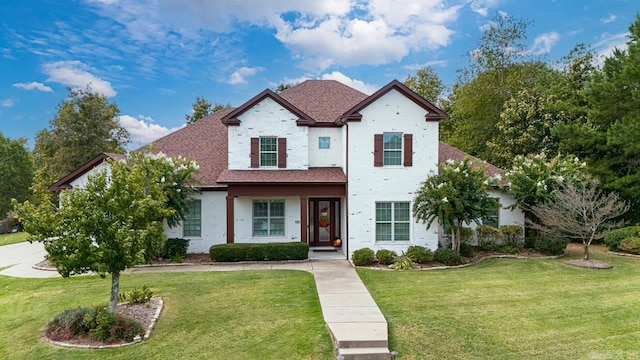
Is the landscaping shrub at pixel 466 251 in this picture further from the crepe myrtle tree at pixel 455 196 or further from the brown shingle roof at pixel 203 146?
the brown shingle roof at pixel 203 146

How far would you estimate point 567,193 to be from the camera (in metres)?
14.3

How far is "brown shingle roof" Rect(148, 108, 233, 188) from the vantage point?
17.6 meters

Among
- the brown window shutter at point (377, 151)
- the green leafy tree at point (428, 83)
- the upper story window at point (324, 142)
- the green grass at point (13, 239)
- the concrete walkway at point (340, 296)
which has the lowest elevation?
the green grass at point (13, 239)

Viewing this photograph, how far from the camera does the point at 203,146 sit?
19125 mm

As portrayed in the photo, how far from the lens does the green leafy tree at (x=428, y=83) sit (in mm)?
36406

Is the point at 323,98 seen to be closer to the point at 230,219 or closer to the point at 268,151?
the point at 268,151

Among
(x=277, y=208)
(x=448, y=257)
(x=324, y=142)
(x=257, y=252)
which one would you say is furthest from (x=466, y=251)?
(x=257, y=252)

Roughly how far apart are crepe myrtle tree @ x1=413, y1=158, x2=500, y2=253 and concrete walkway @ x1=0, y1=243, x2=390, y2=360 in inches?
151

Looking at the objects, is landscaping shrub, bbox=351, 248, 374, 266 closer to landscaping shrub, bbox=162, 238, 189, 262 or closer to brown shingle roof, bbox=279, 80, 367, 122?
brown shingle roof, bbox=279, 80, 367, 122

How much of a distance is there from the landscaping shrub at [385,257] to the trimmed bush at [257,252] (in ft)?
9.50

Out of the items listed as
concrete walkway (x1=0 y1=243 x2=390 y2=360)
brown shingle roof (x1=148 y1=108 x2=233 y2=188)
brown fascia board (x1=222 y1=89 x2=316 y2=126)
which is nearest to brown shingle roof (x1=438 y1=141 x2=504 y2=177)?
brown fascia board (x1=222 y1=89 x2=316 y2=126)

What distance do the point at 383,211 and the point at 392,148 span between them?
102 inches

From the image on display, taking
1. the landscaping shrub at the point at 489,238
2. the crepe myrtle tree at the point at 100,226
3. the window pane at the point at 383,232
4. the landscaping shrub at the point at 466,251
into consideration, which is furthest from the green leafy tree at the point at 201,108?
the crepe myrtle tree at the point at 100,226

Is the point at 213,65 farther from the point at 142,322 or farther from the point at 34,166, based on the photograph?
the point at 34,166
